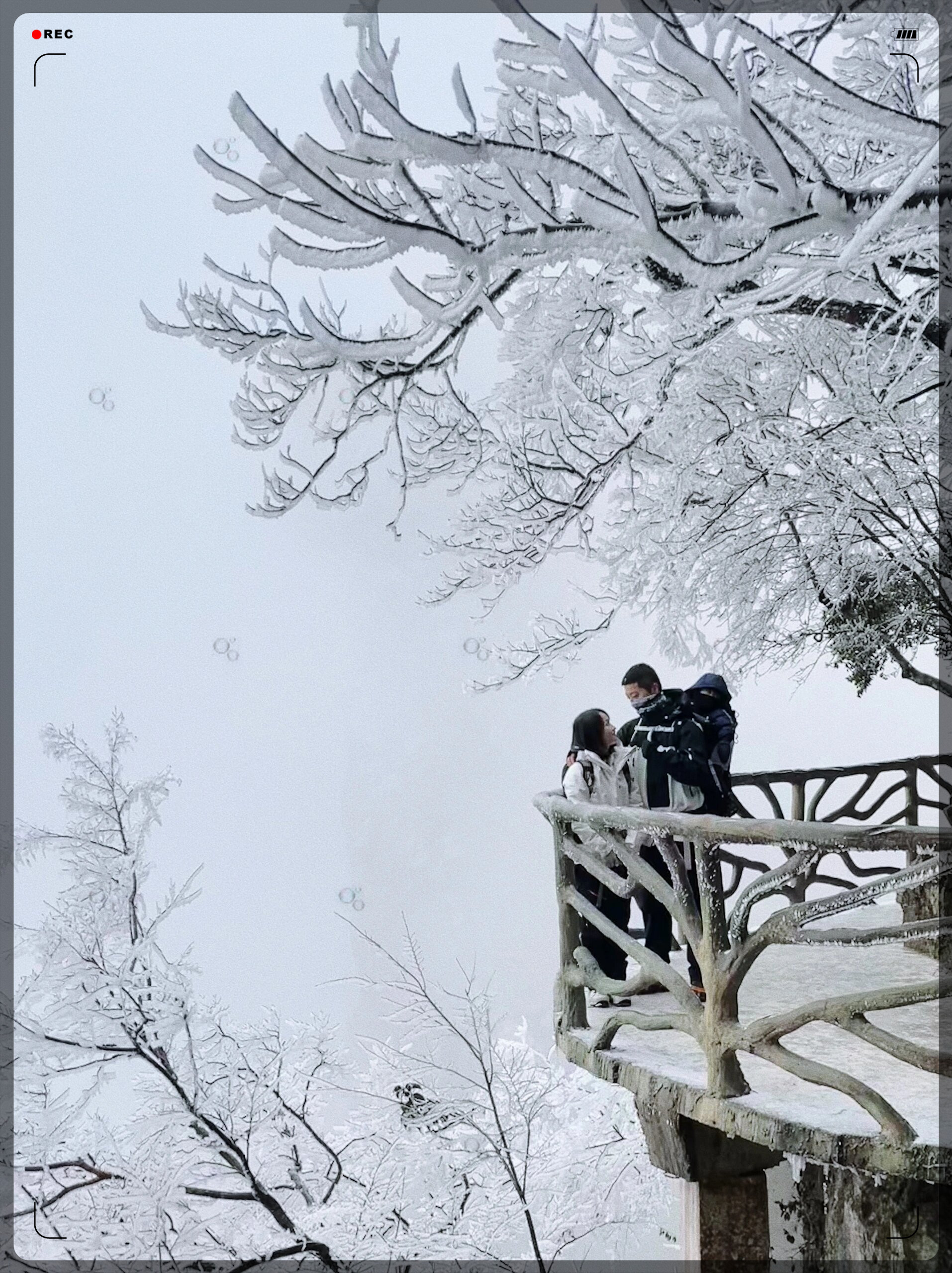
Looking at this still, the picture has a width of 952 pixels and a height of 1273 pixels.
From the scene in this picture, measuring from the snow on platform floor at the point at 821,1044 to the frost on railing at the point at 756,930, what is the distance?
0.47ft

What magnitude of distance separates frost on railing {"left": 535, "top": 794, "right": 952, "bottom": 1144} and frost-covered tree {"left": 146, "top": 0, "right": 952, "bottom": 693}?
4.28 ft

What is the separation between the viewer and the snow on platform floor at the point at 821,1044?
3080mm

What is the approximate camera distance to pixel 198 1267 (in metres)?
4.78

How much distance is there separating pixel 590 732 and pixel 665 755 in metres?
0.32

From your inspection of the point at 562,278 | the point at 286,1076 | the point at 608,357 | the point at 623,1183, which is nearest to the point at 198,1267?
the point at 286,1076

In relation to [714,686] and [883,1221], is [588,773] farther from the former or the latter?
[883,1221]

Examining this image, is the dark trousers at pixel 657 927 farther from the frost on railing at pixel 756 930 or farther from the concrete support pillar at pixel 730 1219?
the concrete support pillar at pixel 730 1219

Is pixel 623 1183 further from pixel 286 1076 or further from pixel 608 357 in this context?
pixel 608 357

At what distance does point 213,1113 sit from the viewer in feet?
15.4

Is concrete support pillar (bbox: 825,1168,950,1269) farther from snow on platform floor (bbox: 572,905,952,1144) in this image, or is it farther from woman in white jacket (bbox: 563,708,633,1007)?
woman in white jacket (bbox: 563,708,633,1007)

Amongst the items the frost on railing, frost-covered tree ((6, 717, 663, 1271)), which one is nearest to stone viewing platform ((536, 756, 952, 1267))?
the frost on railing
